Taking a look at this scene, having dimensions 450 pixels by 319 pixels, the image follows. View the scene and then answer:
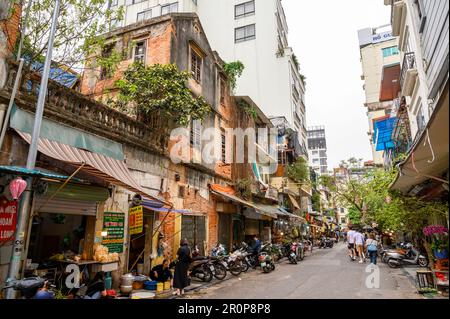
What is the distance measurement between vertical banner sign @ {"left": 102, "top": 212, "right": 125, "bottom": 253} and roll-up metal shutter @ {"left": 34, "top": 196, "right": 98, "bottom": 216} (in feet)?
1.84

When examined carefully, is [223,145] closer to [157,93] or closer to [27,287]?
[157,93]

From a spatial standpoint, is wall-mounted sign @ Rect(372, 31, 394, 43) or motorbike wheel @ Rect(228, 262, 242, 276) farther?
wall-mounted sign @ Rect(372, 31, 394, 43)

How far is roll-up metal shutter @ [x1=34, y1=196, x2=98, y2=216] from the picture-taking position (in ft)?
22.2

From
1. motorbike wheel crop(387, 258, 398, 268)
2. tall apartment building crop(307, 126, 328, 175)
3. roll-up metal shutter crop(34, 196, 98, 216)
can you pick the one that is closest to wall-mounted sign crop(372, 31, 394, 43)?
motorbike wheel crop(387, 258, 398, 268)

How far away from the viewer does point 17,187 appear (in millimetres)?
5660

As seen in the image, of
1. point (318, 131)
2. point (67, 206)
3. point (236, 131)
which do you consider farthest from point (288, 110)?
point (318, 131)

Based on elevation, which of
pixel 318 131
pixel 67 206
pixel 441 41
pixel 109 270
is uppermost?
pixel 318 131

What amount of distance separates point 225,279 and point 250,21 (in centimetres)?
2762

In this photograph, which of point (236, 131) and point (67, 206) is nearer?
point (67, 206)

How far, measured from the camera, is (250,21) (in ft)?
101

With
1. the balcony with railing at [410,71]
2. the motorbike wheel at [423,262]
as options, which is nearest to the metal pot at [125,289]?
the motorbike wheel at [423,262]

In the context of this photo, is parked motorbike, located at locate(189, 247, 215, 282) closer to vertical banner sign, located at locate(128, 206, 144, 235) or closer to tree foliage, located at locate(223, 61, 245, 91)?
vertical banner sign, located at locate(128, 206, 144, 235)
